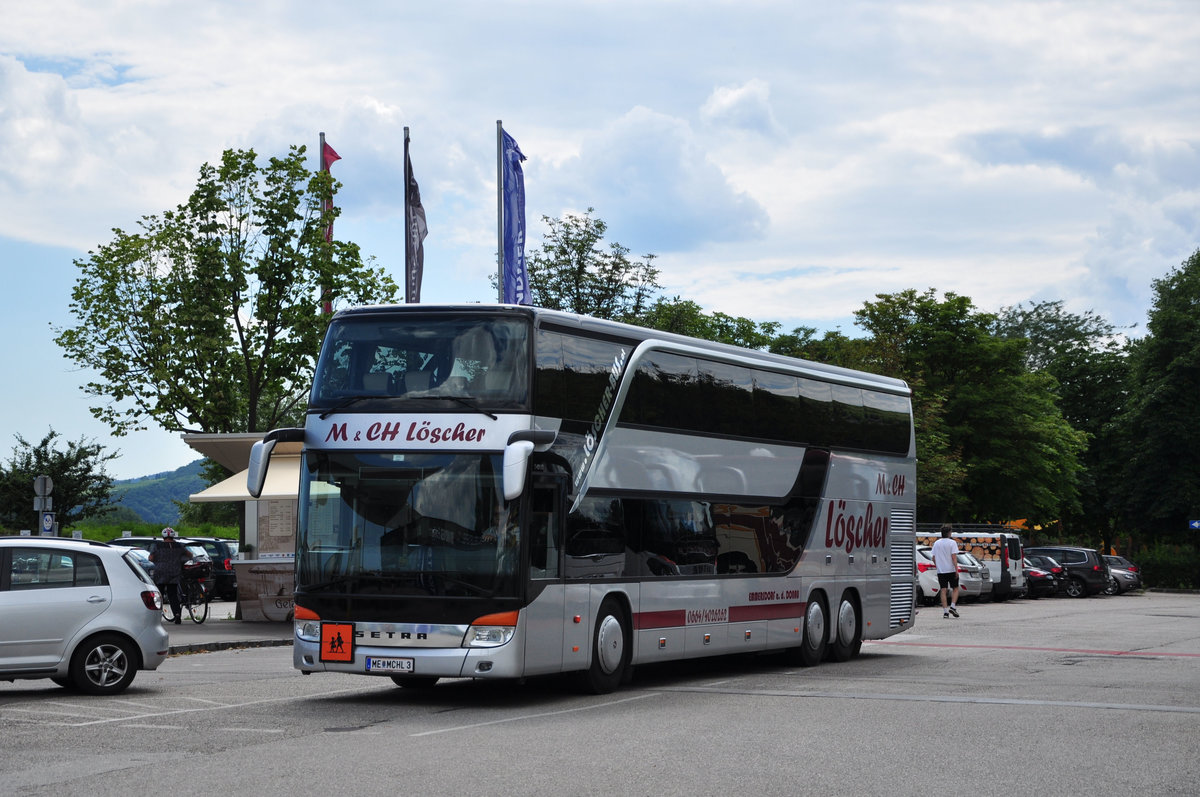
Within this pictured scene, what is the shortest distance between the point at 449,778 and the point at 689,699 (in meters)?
5.73

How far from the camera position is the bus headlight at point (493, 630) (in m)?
13.6

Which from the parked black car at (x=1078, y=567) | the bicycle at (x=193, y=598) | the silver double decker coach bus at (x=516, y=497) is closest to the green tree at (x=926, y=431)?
the parked black car at (x=1078, y=567)

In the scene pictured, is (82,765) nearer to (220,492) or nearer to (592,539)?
(592,539)

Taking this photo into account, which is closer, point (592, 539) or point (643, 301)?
point (592, 539)

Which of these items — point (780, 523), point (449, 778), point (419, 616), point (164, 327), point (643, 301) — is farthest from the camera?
point (643, 301)

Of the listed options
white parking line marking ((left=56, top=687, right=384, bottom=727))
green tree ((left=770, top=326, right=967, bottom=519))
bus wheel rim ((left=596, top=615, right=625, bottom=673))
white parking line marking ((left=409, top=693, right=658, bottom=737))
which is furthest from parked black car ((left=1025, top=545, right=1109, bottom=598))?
white parking line marking ((left=56, top=687, right=384, bottom=727))

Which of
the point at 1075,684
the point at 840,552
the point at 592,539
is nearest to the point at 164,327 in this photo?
the point at 840,552

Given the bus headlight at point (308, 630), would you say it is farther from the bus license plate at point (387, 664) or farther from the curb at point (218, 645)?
the curb at point (218, 645)

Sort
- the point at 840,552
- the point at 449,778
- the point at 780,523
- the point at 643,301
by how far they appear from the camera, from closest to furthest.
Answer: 1. the point at 449,778
2. the point at 780,523
3. the point at 840,552
4. the point at 643,301

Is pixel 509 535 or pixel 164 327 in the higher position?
pixel 164 327

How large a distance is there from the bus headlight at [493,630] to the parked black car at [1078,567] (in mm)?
38927

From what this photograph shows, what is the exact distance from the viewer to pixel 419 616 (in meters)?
13.7

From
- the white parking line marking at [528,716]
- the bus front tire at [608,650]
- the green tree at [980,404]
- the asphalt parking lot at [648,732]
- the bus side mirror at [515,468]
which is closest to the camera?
the asphalt parking lot at [648,732]

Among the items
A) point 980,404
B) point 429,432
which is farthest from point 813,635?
point 980,404
